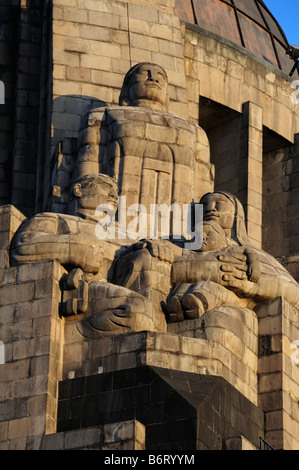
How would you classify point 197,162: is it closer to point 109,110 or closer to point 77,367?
point 109,110

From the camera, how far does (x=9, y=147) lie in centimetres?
3194

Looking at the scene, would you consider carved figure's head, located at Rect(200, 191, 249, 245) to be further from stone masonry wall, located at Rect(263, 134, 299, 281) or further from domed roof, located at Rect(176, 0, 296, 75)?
domed roof, located at Rect(176, 0, 296, 75)

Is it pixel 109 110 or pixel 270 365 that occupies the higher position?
pixel 109 110

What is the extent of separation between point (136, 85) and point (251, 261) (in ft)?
15.6

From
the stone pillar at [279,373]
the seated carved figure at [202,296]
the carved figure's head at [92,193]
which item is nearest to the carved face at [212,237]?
the seated carved figure at [202,296]

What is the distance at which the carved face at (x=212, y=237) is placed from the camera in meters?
26.5

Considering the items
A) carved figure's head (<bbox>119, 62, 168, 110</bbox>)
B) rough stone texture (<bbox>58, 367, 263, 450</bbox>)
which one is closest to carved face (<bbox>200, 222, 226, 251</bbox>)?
rough stone texture (<bbox>58, 367, 263, 450</bbox>)

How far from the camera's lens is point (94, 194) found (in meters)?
26.5

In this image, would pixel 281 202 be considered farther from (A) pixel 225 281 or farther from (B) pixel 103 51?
(A) pixel 225 281

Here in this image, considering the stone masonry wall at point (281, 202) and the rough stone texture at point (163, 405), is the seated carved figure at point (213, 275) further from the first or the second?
the stone masonry wall at point (281, 202)

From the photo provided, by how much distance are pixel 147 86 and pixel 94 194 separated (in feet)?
11.0

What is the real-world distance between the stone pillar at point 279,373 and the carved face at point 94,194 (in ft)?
9.63
